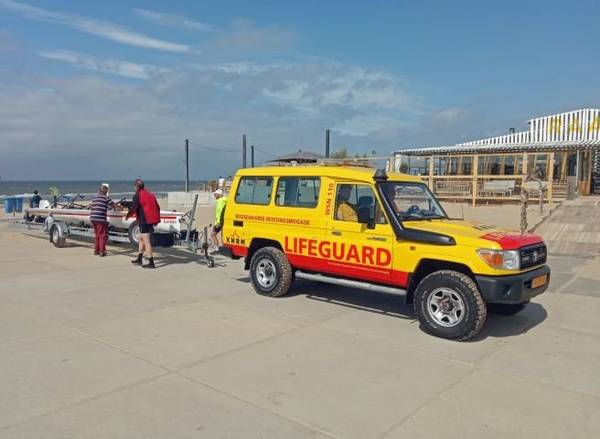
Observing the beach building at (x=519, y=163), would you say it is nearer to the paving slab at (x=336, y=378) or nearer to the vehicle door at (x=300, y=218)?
the vehicle door at (x=300, y=218)

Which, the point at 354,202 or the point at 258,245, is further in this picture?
the point at 258,245

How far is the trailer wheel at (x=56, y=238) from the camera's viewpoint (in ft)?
42.1

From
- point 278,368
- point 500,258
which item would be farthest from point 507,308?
point 278,368

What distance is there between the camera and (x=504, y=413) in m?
3.96

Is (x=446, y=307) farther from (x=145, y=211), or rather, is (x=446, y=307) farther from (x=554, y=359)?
(x=145, y=211)

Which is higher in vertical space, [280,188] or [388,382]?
[280,188]

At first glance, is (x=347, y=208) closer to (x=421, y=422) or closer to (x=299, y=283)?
(x=299, y=283)

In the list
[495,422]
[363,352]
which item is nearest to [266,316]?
[363,352]

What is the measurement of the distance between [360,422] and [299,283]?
514cm

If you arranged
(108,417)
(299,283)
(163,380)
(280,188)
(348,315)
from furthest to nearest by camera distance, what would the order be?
1. (299,283)
2. (280,188)
3. (348,315)
4. (163,380)
5. (108,417)

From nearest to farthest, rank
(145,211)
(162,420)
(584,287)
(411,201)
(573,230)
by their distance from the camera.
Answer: (162,420), (411,201), (584,287), (145,211), (573,230)

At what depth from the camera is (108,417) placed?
12.2 ft

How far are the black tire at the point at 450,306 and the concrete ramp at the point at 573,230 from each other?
7.93 metres

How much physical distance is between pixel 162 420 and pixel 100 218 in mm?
8572
